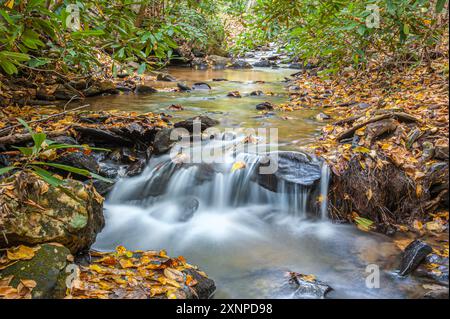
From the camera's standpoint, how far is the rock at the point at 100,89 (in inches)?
335

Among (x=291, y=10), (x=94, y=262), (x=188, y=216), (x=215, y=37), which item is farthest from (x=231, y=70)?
(x=94, y=262)

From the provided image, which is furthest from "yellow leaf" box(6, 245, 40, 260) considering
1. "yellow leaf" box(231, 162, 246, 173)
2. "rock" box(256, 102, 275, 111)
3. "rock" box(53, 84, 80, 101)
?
"rock" box(256, 102, 275, 111)

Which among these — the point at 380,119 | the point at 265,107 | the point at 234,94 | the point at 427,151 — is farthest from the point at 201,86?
the point at 427,151

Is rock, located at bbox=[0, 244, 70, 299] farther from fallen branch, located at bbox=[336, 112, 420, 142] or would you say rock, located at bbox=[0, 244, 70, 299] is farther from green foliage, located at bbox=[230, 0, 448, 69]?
fallen branch, located at bbox=[336, 112, 420, 142]

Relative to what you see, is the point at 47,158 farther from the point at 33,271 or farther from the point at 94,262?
the point at 33,271

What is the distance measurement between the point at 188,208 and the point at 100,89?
539 cm

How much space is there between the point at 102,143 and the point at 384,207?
3909 mm

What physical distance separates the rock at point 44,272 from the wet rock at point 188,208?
6.41ft

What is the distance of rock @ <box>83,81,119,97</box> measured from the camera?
335 inches

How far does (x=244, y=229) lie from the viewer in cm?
424

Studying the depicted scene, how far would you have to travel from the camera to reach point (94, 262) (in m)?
3.09

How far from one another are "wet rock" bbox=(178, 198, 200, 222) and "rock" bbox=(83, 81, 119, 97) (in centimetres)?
505

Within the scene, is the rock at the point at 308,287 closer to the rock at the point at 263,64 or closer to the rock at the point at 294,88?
the rock at the point at 294,88

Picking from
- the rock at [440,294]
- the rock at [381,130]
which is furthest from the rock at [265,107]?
the rock at [440,294]
